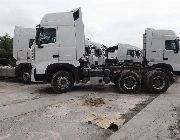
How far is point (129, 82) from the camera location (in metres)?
14.6

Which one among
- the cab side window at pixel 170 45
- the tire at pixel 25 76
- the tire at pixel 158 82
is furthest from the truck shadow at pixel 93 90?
the cab side window at pixel 170 45

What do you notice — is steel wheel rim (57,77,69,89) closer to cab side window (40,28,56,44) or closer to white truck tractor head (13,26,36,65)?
cab side window (40,28,56,44)

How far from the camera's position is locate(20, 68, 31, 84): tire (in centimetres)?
1908

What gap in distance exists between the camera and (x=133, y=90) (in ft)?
47.8

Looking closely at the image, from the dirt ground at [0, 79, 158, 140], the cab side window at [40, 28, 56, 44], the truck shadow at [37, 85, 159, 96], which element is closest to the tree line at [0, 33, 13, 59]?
the truck shadow at [37, 85, 159, 96]

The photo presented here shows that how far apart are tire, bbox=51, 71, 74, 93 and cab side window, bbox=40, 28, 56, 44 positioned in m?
1.35

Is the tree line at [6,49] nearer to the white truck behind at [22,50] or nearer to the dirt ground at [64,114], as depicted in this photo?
the white truck behind at [22,50]

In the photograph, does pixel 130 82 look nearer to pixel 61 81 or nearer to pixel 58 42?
pixel 61 81

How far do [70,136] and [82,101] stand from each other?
4.75m

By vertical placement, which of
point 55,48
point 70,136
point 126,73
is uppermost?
point 55,48

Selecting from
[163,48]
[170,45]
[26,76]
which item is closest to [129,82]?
[163,48]

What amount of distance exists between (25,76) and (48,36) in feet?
17.8

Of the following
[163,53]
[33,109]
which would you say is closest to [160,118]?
[33,109]

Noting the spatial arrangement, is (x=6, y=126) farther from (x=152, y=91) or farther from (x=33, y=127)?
(x=152, y=91)
